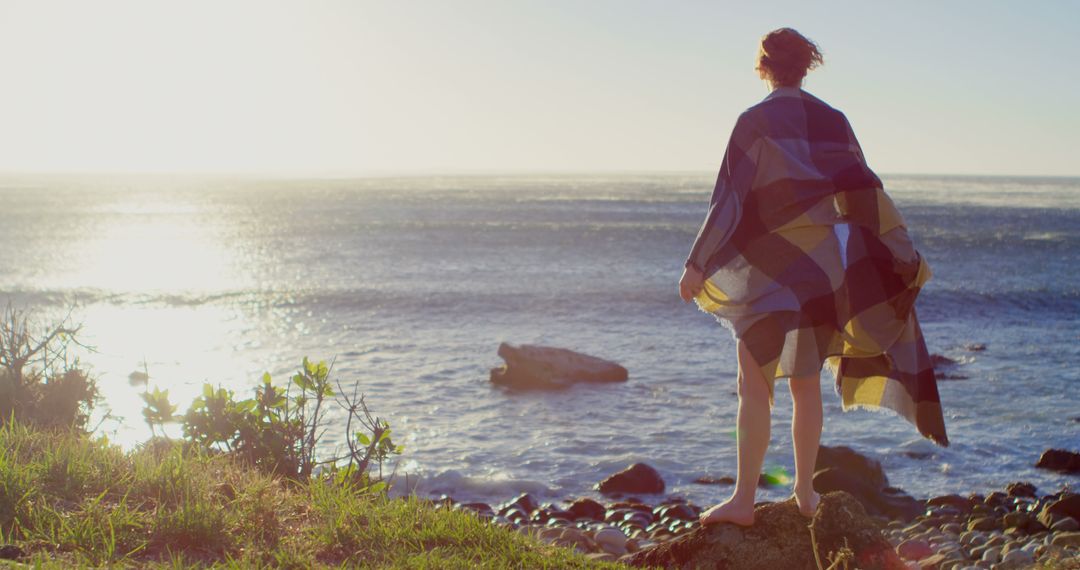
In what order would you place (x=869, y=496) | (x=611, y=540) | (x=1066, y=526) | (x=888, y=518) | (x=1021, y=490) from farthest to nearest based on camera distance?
1. (x=1021, y=490)
2. (x=869, y=496)
3. (x=888, y=518)
4. (x=1066, y=526)
5. (x=611, y=540)

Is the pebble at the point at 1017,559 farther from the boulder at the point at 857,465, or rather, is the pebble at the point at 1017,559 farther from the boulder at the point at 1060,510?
the boulder at the point at 857,465

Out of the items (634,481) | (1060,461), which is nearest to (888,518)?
(634,481)

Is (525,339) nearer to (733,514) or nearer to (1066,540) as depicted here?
(1066,540)

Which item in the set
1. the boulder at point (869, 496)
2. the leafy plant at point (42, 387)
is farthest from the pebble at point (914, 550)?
the leafy plant at point (42, 387)

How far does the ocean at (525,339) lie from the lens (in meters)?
9.54

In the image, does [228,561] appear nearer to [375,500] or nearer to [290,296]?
[375,500]

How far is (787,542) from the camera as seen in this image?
436 centimetres

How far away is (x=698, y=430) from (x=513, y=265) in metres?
17.4

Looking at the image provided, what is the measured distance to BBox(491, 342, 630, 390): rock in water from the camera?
12531 mm

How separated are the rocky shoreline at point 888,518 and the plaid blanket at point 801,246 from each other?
9.05ft

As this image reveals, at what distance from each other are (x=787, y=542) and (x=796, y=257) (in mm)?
1258

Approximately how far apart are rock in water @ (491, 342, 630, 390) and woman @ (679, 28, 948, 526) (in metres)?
8.23

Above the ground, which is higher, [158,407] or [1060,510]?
[158,407]

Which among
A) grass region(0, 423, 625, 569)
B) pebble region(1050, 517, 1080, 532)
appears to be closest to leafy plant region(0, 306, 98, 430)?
grass region(0, 423, 625, 569)
